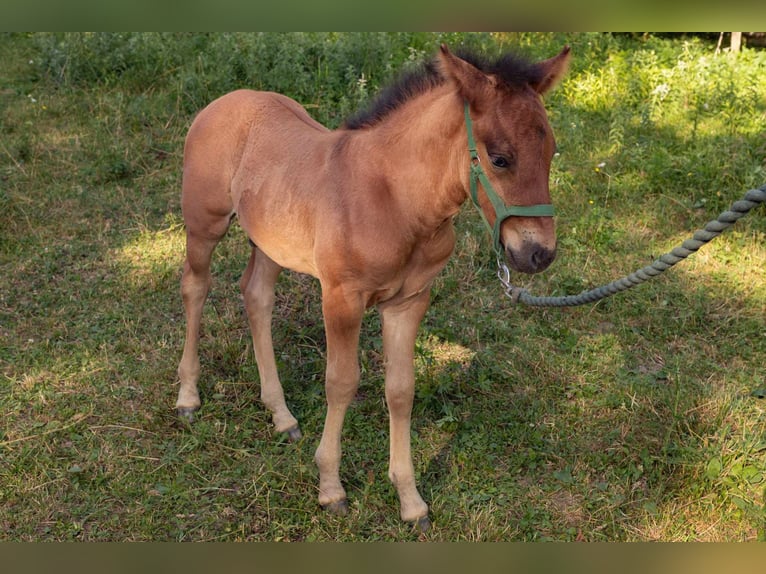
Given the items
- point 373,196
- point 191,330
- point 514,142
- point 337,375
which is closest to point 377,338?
point 191,330

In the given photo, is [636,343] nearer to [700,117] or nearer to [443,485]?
[443,485]

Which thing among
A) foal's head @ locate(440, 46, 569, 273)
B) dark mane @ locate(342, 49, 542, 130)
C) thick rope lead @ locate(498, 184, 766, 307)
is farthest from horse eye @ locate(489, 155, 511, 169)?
thick rope lead @ locate(498, 184, 766, 307)

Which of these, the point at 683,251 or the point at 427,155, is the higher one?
the point at 427,155

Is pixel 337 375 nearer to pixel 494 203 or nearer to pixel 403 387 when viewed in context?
pixel 403 387

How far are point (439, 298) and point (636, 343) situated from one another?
140 cm

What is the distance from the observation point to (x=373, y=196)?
3.54 meters

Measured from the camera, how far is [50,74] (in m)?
8.57

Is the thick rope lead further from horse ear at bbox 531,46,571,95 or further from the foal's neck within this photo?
horse ear at bbox 531,46,571,95

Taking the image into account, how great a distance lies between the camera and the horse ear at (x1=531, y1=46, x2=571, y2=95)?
316cm

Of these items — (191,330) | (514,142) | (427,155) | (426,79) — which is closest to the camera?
(514,142)

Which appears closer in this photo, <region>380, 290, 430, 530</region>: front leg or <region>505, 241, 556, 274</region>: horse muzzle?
<region>505, 241, 556, 274</region>: horse muzzle

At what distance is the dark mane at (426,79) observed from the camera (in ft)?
10.1

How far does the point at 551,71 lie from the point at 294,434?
8.40ft

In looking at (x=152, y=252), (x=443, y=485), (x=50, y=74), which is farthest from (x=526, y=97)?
(x=50, y=74)
